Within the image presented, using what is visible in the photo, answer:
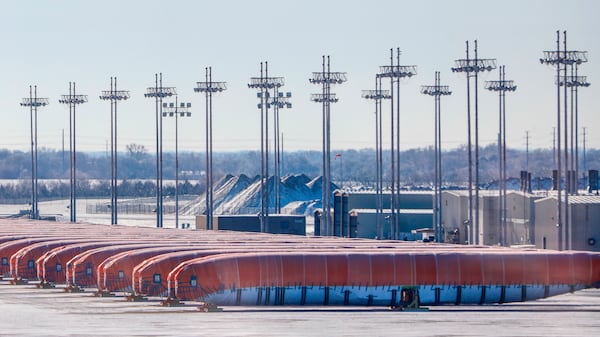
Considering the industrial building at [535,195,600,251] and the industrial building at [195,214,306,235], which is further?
the industrial building at [195,214,306,235]

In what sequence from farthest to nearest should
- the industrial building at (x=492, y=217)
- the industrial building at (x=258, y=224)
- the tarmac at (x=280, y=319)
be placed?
1. the industrial building at (x=258, y=224)
2. the industrial building at (x=492, y=217)
3. the tarmac at (x=280, y=319)

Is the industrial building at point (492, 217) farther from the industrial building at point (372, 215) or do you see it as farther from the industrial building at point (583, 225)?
the industrial building at point (583, 225)

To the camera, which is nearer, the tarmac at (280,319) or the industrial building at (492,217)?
the tarmac at (280,319)

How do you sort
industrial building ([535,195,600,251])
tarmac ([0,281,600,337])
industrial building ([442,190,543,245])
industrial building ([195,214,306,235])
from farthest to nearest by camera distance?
industrial building ([195,214,306,235]) → industrial building ([442,190,543,245]) → industrial building ([535,195,600,251]) → tarmac ([0,281,600,337])

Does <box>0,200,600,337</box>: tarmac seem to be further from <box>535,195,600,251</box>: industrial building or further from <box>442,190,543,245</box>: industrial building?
<box>442,190,543,245</box>: industrial building

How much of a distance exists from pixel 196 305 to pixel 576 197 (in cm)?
4635

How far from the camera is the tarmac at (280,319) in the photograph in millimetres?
46750

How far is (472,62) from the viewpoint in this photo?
98688 mm

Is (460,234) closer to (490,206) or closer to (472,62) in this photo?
(490,206)

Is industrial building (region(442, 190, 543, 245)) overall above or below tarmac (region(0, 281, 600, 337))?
above

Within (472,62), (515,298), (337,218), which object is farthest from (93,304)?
(337,218)

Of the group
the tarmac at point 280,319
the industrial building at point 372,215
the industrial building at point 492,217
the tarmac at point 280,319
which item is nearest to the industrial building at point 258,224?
the industrial building at point 372,215

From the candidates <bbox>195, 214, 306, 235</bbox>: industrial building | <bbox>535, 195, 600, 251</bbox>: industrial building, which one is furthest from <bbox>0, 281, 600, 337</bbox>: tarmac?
<bbox>195, 214, 306, 235</bbox>: industrial building

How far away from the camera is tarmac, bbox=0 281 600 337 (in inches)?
1841
